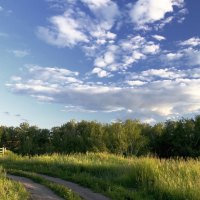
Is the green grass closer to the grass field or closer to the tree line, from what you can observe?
the grass field

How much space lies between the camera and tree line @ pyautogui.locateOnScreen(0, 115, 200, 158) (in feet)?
263

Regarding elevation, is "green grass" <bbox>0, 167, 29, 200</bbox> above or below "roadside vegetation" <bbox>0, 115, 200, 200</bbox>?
below

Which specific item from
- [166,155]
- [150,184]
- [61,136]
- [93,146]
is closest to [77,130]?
[61,136]

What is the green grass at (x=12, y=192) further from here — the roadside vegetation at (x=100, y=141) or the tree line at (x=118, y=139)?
the tree line at (x=118, y=139)

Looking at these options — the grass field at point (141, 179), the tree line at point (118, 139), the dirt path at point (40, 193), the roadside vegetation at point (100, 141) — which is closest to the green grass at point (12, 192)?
the dirt path at point (40, 193)

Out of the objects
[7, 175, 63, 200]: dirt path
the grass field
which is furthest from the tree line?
[7, 175, 63, 200]: dirt path

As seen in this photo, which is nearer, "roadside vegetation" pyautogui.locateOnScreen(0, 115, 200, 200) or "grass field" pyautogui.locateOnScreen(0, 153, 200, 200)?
"grass field" pyautogui.locateOnScreen(0, 153, 200, 200)

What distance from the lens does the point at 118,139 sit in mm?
85438

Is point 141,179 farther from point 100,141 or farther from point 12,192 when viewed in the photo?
point 100,141

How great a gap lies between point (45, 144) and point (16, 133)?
10426 millimetres

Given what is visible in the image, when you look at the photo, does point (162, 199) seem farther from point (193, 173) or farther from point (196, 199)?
point (193, 173)

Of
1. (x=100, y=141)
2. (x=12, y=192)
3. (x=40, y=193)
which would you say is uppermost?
(x=100, y=141)

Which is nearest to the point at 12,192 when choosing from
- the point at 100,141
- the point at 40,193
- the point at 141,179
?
the point at 40,193

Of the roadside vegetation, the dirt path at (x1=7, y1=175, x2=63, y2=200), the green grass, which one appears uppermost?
the roadside vegetation
